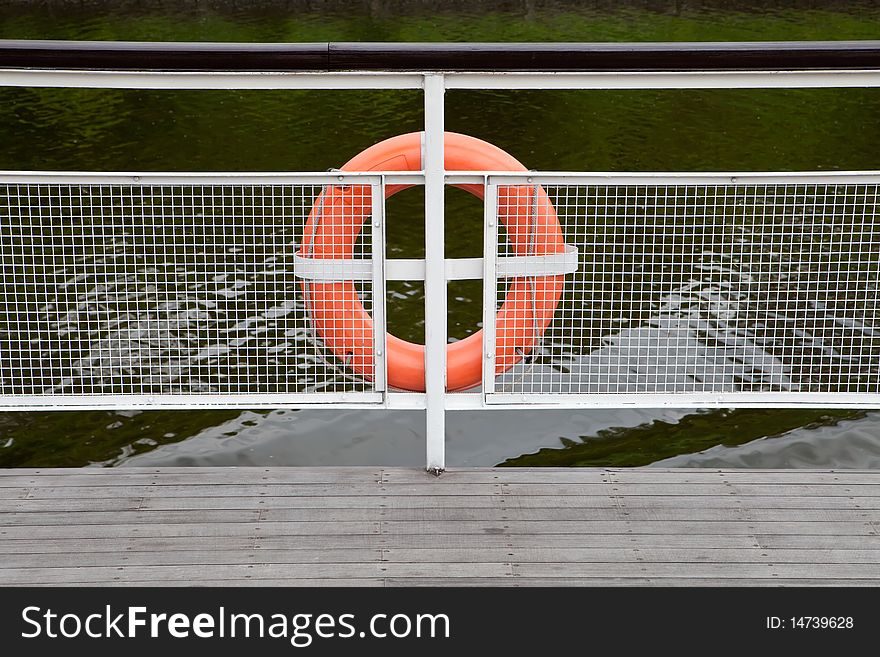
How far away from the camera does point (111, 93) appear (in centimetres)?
1326

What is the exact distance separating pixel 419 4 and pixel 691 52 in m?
21.0

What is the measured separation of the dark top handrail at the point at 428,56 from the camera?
2.32 m

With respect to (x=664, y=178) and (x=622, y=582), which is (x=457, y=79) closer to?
(x=664, y=178)

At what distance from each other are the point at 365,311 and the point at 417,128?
30.5ft

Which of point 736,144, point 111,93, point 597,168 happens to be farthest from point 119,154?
point 736,144

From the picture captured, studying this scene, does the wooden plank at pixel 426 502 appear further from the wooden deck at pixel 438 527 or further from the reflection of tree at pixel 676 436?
the reflection of tree at pixel 676 436

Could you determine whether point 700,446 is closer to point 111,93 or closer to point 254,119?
point 254,119

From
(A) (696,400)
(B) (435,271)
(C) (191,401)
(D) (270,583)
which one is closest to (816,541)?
(A) (696,400)

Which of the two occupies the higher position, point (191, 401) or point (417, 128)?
point (191, 401)

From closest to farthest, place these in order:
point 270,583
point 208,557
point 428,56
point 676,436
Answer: point 270,583, point 208,557, point 428,56, point 676,436

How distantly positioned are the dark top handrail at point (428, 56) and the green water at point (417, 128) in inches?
91.9

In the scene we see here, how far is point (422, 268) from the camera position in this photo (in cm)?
260

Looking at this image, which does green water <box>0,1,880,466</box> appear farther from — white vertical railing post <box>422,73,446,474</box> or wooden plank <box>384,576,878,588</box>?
wooden plank <box>384,576,878,588</box>

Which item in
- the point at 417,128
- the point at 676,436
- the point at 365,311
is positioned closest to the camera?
the point at 365,311
